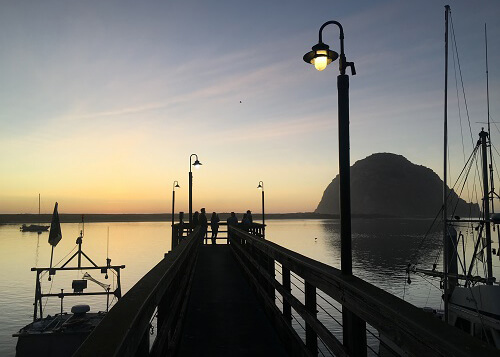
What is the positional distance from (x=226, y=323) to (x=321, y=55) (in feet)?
16.0

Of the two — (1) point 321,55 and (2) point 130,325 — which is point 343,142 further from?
(2) point 130,325

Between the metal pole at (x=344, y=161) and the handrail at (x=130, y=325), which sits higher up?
the metal pole at (x=344, y=161)

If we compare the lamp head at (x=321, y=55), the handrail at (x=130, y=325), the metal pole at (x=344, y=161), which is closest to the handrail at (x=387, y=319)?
the metal pole at (x=344, y=161)

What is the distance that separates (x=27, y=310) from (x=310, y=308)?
35328 millimetres

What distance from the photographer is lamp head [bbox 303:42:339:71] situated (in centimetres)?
567

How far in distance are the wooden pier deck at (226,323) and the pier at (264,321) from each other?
0.6 inches

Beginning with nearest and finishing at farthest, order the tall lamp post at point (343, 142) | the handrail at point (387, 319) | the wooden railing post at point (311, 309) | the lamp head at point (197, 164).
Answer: the handrail at point (387, 319), the tall lamp post at point (343, 142), the wooden railing post at point (311, 309), the lamp head at point (197, 164)

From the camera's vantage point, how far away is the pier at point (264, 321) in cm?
237

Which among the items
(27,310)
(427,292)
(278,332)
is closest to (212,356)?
(278,332)

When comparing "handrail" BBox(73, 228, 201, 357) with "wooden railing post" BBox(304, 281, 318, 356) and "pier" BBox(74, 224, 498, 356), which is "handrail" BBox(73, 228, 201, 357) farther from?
"wooden railing post" BBox(304, 281, 318, 356)

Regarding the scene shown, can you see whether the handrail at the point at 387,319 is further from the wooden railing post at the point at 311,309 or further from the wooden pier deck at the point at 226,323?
the wooden pier deck at the point at 226,323

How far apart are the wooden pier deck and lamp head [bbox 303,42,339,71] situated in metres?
4.14

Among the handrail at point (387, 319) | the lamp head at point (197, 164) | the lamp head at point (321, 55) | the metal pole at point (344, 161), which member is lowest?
the handrail at point (387, 319)

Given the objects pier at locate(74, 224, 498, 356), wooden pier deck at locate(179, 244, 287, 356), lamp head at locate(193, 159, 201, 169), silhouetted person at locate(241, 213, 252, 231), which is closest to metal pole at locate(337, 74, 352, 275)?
pier at locate(74, 224, 498, 356)
